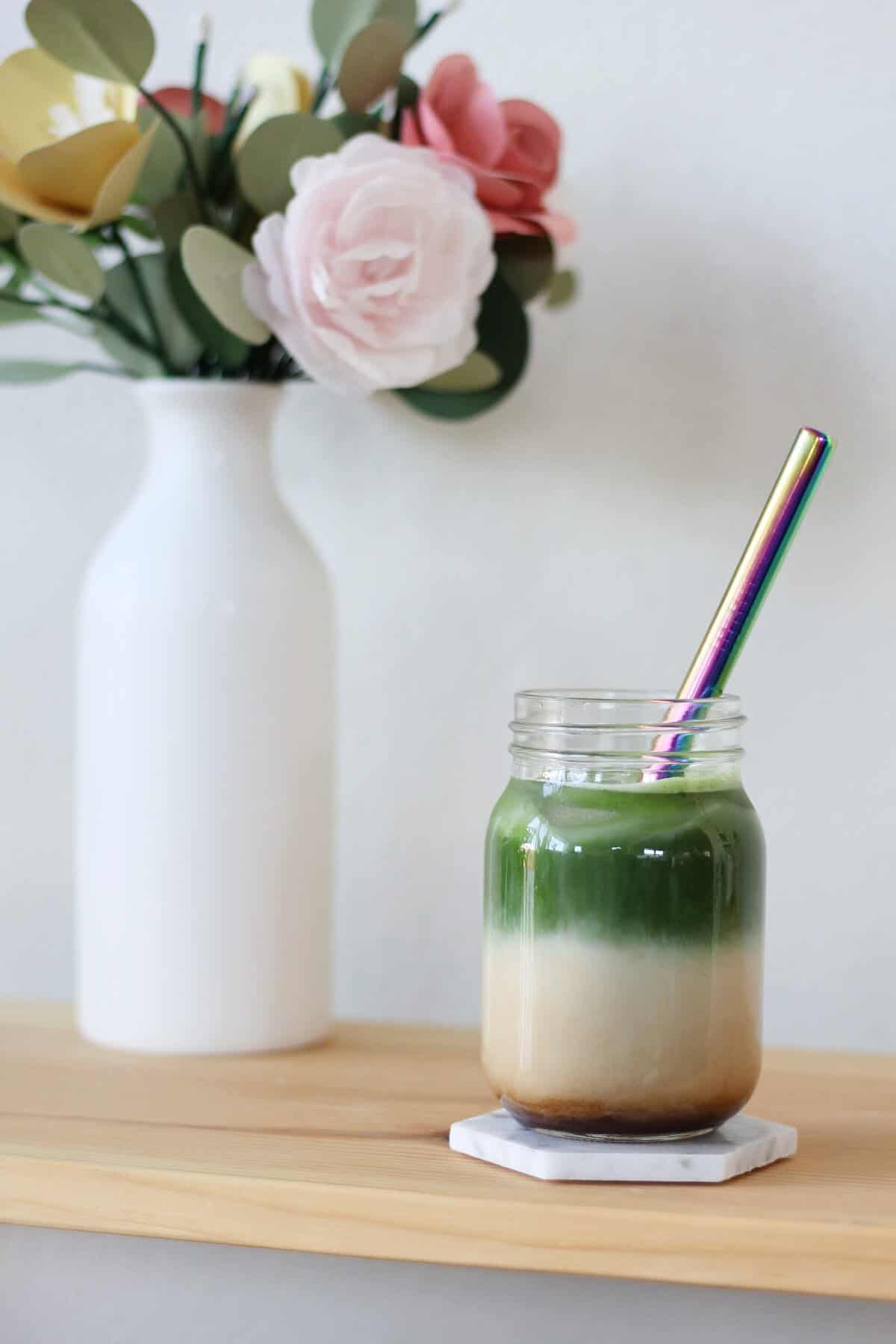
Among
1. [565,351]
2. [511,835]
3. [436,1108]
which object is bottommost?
[436,1108]

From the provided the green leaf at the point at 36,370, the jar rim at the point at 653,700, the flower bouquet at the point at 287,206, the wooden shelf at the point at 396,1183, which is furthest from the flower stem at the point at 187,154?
the wooden shelf at the point at 396,1183

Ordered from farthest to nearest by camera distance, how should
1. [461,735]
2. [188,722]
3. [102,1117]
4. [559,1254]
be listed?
1. [461,735]
2. [188,722]
3. [102,1117]
4. [559,1254]

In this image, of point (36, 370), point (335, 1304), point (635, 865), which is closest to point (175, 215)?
point (36, 370)

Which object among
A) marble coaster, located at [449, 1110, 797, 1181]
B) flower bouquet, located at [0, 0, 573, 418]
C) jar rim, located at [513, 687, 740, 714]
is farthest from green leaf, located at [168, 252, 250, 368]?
marble coaster, located at [449, 1110, 797, 1181]

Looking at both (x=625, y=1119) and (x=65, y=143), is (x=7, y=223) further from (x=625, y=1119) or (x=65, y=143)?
(x=625, y=1119)

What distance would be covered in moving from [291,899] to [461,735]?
14 centimetres

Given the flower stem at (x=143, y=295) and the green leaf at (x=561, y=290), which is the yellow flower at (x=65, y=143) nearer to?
the flower stem at (x=143, y=295)

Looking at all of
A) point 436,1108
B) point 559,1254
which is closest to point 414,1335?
point 436,1108

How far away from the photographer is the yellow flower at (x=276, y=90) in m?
0.74

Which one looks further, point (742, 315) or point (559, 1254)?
point (742, 315)

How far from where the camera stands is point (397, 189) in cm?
65

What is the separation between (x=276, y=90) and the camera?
740 millimetres

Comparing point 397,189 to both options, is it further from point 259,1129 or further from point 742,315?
point 259,1129

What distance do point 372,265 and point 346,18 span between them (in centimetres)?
14
